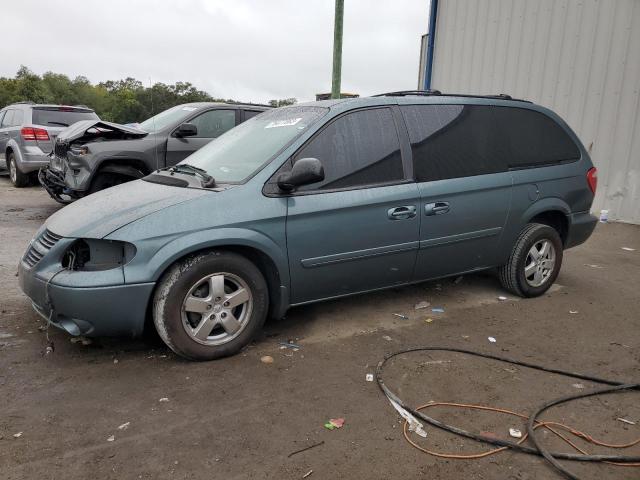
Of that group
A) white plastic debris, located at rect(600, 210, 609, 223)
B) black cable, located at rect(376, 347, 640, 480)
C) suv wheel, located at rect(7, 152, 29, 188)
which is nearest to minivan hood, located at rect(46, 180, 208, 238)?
black cable, located at rect(376, 347, 640, 480)

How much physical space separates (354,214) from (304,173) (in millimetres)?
561

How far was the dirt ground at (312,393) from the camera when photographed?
2527 mm

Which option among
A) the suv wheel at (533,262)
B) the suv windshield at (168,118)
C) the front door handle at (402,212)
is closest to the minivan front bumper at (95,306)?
the front door handle at (402,212)

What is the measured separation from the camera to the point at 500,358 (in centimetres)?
370

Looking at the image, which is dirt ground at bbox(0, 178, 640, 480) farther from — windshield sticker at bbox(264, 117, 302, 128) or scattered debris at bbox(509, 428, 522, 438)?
windshield sticker at bbox(264, 117, 302, 128)

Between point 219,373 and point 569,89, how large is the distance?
8643 millimetres

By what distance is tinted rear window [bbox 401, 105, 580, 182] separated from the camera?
14.0ft

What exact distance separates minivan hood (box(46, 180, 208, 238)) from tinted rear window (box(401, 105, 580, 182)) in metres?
1.79

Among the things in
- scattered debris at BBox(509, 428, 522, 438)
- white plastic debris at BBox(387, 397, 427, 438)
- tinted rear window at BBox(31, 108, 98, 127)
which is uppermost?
tinted rear window at BBox(31, 108, 98, 127)

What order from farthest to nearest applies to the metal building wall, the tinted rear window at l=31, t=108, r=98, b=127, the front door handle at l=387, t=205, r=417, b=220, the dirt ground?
1. the tinted rear window at l=31, t=108, r=98, b=127
2. the metal building wall
3. the front door handle at l=387, t=205, r=417, b=220
4. the dirt ground

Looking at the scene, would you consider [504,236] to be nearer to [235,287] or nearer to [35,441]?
[235,287]

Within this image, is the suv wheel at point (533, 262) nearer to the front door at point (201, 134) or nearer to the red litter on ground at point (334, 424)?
the red litter on ground at point (334, 424)

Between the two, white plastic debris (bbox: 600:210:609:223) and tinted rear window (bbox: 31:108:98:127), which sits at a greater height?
tinted rear window (bbox: 31:108:98:127)

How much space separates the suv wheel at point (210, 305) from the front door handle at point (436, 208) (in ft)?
4.67
